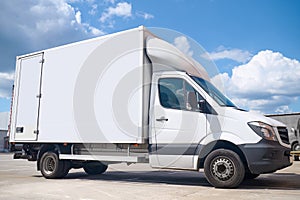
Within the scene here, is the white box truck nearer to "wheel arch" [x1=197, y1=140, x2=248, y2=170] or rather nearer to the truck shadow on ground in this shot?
"wheel arch" [x1=197, y1=140, x2=248, y2=170]

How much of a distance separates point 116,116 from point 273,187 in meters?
3.90

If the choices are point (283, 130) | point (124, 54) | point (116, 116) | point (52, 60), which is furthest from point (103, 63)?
point (283, 130)

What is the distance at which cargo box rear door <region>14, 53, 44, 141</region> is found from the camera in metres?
8.99

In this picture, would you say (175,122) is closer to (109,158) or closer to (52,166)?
(109,158)

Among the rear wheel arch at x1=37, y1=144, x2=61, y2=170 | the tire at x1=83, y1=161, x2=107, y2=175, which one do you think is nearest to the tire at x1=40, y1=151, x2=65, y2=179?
the rear wheel arch at x1=37, y1=144, x2=61, y2=170

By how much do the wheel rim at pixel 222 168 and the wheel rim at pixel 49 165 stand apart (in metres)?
4.86

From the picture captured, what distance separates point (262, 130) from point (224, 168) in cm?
111

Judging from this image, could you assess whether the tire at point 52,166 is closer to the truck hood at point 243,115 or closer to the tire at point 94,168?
the tire at point 94,168

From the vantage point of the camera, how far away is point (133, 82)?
727 cm

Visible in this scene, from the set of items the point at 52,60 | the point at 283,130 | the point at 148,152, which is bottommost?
the point at 148,152

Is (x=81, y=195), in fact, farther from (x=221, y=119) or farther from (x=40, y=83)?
(x=40, y=83)

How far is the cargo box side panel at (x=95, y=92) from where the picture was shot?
7270 mm

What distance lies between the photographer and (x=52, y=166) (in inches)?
355

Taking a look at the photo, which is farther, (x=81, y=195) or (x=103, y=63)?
(x=103, y=63)
